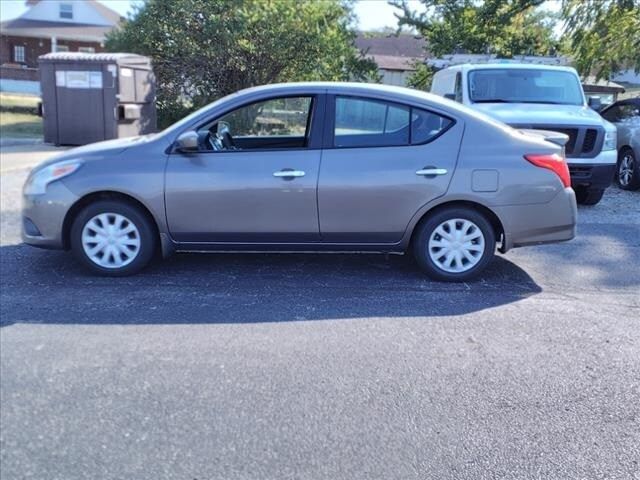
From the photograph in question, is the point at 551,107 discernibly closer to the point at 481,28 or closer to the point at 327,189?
the point at 327,189

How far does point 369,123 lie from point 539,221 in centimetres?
166

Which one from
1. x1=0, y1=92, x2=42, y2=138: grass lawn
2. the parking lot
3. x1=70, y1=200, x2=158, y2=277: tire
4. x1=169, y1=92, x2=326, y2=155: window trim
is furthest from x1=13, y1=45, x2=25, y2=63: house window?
x1=169, y1=92, x2=326, y2=155: window trim

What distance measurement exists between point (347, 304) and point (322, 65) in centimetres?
1222

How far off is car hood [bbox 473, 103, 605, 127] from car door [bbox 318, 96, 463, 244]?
3.26 metres

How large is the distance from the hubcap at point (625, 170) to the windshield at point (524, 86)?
1671 mm

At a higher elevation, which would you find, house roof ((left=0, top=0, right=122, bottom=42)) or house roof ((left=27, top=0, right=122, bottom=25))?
house roof ((left=27, top=0, right=122, bottom=25))

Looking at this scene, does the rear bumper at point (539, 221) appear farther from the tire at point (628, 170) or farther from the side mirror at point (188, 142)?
the tire at point (628, 170)

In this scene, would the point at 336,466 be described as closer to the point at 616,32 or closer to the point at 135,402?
the point at 135,402

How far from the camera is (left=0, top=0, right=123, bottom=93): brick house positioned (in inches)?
1395

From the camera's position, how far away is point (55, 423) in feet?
10.8

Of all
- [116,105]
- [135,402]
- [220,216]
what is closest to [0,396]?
[135,402]

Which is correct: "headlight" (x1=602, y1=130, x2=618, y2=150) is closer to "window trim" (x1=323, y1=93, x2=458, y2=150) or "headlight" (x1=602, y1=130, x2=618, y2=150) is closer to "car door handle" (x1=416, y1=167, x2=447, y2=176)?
"window trim" (x1=323, y1=93, x2=458, y2=150)

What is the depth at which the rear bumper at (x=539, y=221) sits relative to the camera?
539 cm

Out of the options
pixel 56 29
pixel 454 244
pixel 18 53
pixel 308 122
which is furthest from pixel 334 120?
pixel 18 53
